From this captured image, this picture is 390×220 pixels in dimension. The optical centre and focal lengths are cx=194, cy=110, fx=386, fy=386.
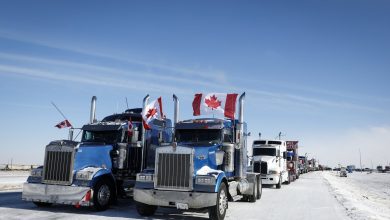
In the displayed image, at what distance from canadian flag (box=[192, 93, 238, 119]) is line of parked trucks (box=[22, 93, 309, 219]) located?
51cm

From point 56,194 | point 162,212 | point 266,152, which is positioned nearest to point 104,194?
point 56,194

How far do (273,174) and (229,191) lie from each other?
48.1 feet

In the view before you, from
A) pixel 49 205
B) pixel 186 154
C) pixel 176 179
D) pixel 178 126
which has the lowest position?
pixel 49 205

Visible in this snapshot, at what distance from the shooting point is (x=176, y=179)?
11.1 m

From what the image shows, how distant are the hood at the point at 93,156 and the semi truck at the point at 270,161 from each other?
14.8 m

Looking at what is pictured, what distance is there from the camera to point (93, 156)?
43.1 ft

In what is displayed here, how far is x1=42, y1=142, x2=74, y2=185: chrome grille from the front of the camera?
1220cm

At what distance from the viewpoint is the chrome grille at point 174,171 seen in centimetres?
1102

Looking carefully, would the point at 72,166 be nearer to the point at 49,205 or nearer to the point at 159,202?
the point at 49,205

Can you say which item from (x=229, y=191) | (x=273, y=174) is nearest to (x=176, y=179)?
(x=229, y=191)

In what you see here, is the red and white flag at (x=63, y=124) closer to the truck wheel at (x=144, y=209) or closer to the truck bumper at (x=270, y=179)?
the truck wheel at (x=144, y=209)

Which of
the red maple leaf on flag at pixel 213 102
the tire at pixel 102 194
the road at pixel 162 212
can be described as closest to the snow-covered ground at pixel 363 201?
the road at pixel 162 212

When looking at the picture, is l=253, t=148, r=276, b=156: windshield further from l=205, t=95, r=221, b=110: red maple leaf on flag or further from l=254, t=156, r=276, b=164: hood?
l=205, t=95, r=221, b=110: red maple leaf on flag

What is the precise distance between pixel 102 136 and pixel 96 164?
4.98 feet
